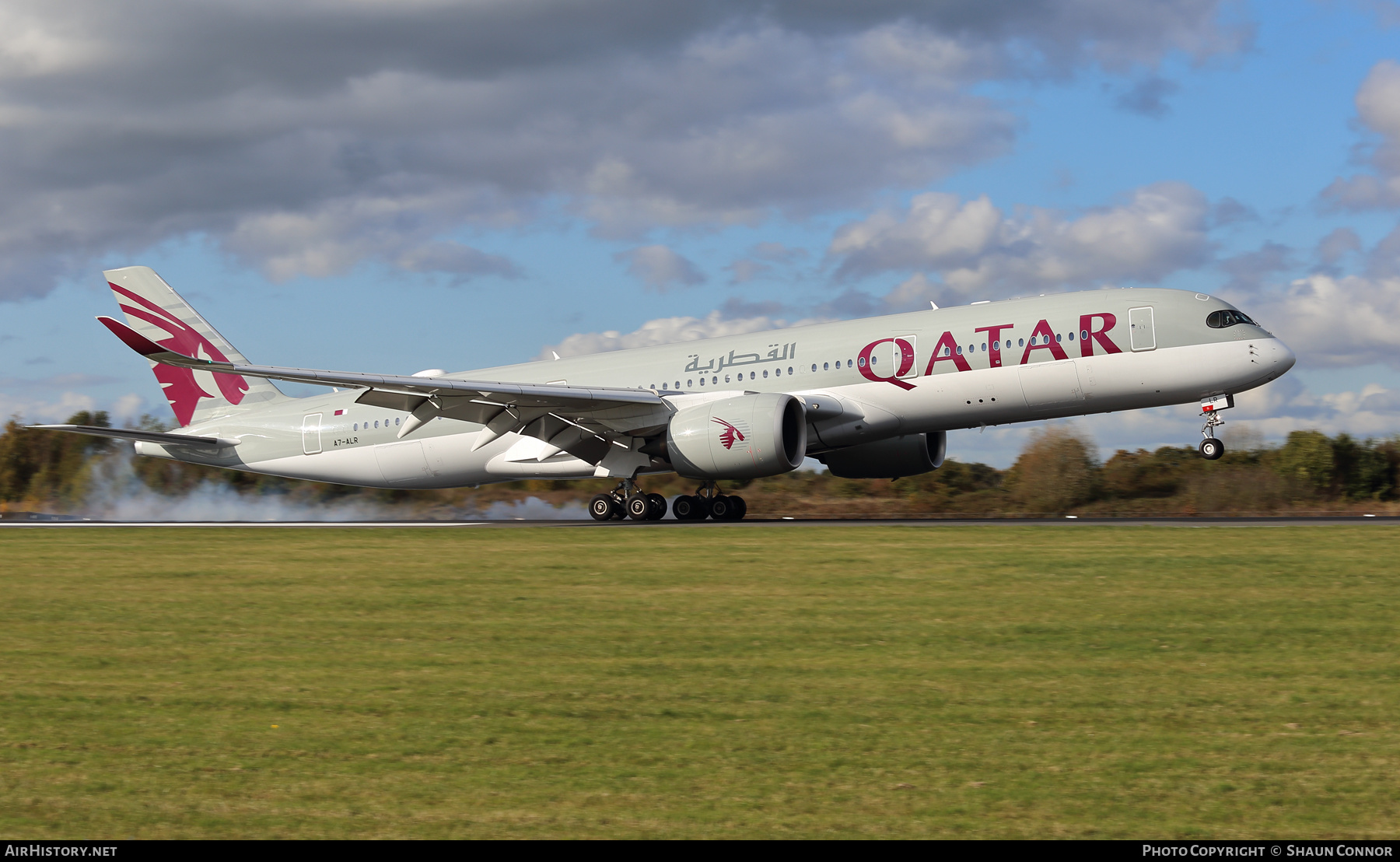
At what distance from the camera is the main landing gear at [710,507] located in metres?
26.0

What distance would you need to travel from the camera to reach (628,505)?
2555cm

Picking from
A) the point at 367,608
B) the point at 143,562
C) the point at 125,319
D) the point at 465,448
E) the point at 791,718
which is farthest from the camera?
the point at 125,319

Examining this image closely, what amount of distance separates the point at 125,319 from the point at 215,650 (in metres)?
25.9

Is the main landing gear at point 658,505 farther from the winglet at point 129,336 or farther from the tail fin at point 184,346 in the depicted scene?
the tail fin at point 184,346

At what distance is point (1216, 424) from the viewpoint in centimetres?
2192

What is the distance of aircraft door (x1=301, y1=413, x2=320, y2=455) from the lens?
29938 millimetres

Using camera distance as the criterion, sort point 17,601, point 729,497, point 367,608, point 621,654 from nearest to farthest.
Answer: point 621,654
point 367,608
point 17,601
point 729,497

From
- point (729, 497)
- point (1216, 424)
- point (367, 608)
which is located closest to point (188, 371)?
point (729, 497)

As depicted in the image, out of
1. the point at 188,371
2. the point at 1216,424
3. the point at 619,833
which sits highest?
the point at 188,371

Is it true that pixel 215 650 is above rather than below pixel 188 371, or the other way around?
below

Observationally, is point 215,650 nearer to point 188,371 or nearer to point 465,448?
point 465,448

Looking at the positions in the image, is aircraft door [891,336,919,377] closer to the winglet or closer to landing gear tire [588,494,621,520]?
landing gear tire [588,494,621,520]

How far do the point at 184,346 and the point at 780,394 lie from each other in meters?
17.7

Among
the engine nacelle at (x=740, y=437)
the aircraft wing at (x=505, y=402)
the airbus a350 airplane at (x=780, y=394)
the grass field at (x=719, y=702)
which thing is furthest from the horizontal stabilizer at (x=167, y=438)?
the grass field at (x=719, y=702)
